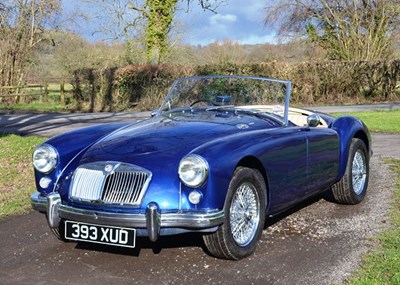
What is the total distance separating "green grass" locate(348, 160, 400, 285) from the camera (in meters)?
3.44

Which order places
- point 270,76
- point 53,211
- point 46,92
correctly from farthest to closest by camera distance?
point 46,92
point 270,76
point 53,211

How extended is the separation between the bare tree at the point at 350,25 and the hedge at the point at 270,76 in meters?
5.44

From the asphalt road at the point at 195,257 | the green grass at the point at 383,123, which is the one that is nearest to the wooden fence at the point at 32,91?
the green grass at the point at 383,123

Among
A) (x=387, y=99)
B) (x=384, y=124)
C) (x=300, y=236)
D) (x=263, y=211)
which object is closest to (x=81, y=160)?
(x=263, y=211)

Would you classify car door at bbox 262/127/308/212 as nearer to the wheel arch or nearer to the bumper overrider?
the wheel arch

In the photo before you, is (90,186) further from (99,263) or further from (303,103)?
(303,103)

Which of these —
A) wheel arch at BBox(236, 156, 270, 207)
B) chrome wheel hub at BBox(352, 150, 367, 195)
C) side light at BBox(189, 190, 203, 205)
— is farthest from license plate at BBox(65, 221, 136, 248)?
chrome wheel hub at BBox(352, 150, 367, 195)

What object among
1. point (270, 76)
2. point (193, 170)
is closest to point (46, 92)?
point (270, 76)

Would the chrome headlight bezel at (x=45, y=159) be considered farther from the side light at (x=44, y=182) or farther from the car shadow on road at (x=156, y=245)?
the car shadow on road at (x=156, y=245)

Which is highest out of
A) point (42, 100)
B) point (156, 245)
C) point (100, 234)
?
point (100, 234)

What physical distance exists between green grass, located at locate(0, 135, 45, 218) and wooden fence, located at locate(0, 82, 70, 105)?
52.9 ft

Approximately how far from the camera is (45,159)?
4.29 meters

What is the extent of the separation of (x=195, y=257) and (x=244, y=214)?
0.51 m

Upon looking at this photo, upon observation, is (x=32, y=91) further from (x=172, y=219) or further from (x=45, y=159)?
(x=172, y=219)
